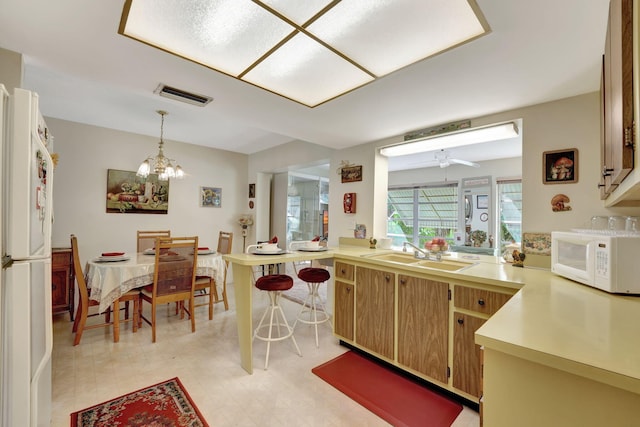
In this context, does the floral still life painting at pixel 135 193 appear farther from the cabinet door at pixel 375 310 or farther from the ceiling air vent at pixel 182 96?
the cabinet door at pixel 375 310

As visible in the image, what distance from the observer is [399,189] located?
6.57m

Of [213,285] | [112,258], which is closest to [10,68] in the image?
[112,258]

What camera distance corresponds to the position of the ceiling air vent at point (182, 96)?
6.58 ft

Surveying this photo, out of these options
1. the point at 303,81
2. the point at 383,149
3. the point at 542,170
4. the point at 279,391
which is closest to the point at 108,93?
the point at 303,81

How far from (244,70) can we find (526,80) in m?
1.84

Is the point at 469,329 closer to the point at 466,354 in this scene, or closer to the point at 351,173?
the point at 466,354

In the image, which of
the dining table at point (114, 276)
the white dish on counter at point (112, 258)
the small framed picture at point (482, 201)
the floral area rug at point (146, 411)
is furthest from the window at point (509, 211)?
the white dish on counter at point (112, 258)

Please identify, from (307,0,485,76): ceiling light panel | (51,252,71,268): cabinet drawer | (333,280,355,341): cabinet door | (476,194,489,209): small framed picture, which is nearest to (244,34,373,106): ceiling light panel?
(307,0,485,76): ceiling light panel

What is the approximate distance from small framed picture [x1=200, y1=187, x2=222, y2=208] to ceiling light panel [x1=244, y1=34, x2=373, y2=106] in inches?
129

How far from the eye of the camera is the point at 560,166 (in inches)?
78.0

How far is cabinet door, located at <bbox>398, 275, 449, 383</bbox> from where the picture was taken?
6.22ft

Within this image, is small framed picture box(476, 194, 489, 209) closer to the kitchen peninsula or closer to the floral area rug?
the kitchen peninsula

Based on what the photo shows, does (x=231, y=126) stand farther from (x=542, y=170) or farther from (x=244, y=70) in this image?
(x=542, y=170)

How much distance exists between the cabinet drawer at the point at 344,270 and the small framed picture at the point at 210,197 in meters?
3.11
